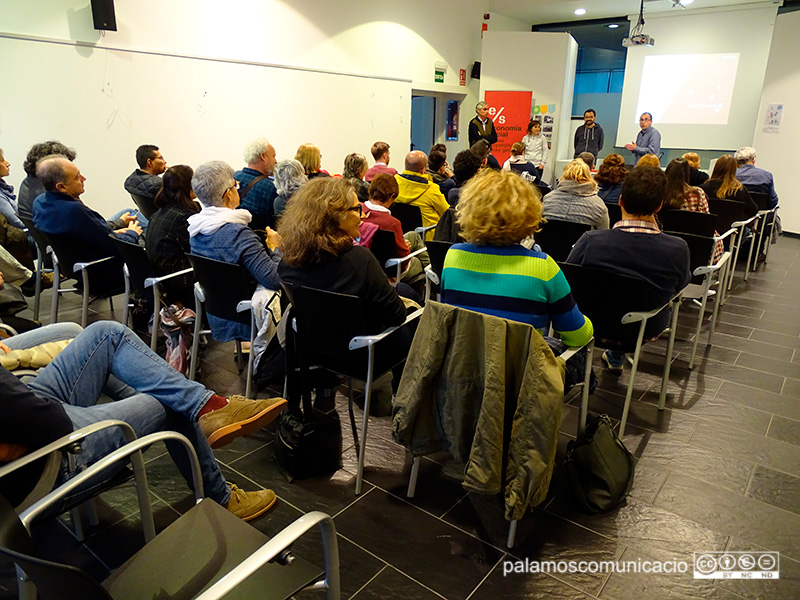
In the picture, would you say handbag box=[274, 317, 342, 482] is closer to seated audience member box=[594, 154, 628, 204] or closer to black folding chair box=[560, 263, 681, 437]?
black folding chair box=[560, 263, 681, 437]

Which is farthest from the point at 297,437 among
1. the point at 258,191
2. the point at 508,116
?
the point at 508,116

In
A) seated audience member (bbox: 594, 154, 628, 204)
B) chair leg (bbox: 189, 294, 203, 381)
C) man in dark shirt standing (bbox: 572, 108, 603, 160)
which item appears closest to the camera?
chair leg (bbox: 189, 294, 203, 381)

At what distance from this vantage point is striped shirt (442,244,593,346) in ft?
5.91

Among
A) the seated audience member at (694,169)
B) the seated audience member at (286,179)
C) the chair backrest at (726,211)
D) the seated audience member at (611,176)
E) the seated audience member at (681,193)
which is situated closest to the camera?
the seated audience member at (286,179)

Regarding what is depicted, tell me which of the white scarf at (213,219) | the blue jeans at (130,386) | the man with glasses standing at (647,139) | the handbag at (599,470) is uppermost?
the man with glasses standing at (647,139)

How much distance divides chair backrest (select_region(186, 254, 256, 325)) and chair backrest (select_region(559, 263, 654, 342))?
1.45 meters

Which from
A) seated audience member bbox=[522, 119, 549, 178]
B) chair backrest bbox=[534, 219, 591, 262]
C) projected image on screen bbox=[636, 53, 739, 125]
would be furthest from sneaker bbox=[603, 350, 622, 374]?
projected image on screen bbox=[636, 53, 739, 125]

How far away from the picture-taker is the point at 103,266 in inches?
128

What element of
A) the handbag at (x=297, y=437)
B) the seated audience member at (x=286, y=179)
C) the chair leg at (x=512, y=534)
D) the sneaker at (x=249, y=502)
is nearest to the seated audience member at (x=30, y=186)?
the seated audience member at (x=286, y=179)

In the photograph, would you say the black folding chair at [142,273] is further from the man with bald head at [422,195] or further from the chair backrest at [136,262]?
the man with bald head at [422,195]

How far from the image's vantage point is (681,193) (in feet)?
12.9

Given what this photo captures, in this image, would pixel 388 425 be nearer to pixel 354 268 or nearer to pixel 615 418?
pixel 354 268

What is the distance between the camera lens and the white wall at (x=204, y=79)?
4.65 metres

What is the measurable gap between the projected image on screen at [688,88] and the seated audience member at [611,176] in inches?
226
